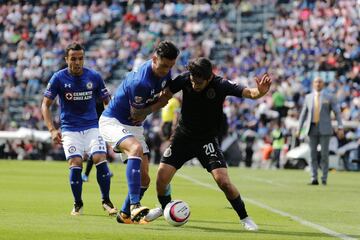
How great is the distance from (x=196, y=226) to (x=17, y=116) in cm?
2932

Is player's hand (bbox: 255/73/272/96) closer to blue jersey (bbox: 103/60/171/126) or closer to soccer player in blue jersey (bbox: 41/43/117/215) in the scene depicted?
blue jersey (bbox: 103/60/171/126)

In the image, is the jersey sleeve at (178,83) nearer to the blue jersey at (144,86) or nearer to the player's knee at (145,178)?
the blue jersey at (144,86)

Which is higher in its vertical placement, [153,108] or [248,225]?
[153,108]

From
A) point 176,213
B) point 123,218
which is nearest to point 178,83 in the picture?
point 176,213

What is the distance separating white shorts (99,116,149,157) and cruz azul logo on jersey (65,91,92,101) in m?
1.32

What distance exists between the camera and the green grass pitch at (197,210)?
35.1 feet

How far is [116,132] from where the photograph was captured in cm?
1195

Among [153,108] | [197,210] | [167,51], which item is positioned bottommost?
[197,210]

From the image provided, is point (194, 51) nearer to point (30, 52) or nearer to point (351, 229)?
point (30, 52)

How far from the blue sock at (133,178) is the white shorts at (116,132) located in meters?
0.37

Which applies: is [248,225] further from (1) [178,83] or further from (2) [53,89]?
(2) [53,89]

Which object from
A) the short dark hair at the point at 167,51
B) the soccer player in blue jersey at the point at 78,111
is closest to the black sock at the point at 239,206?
the short dark hair at the point at 167,51

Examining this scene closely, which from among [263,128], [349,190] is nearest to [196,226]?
[349,190]

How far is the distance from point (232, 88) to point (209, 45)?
1229 inches
